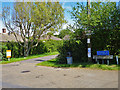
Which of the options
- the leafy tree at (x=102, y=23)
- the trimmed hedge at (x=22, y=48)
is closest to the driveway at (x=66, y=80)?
the leafy tree at (x=102, y=23)

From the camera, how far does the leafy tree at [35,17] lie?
60.5ft

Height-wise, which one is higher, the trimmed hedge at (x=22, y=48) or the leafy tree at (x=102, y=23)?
the leafy tree at (x=102, y=23)

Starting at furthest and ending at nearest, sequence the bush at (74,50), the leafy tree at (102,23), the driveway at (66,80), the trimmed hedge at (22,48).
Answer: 1. the trimmed hedge at (22,48)
2. the bush at (74,50)
3. the leafy tree at (102,23)
4. the driveway at (66,80)

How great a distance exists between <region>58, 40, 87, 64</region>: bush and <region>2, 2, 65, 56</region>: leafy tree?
7.48 m

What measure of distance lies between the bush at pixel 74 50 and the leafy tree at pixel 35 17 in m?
7.48

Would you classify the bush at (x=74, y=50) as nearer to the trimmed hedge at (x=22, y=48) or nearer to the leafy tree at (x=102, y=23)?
the leafy tree at (x=102, y=23)

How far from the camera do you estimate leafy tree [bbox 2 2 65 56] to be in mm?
18438

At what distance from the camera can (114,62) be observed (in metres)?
10.4

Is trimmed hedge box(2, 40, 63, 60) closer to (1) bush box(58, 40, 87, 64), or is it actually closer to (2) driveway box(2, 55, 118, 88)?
(1) bush box(58, 40, 87, 64)

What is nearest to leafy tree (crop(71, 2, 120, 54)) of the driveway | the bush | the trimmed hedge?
the bush

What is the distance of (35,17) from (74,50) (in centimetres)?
895

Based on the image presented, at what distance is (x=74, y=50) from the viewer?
39.3 feet

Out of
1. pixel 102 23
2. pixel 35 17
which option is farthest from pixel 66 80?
pixel 35 17

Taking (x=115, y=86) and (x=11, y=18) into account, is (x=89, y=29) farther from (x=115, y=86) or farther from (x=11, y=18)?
(x=11, y=18)
